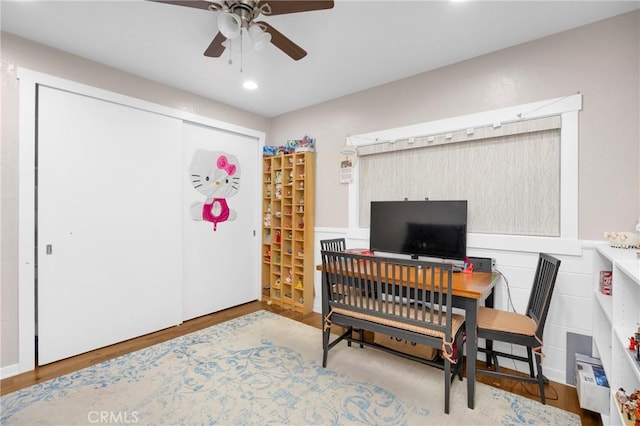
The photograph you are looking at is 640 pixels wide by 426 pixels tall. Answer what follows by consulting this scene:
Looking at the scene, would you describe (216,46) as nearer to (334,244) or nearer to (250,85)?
(250,85)

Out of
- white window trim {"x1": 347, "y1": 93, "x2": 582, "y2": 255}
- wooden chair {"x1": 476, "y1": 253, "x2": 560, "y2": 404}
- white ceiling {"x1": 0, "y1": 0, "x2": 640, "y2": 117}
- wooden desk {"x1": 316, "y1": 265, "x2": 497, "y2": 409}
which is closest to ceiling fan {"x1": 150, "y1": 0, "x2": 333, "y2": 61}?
white ceiling {"x1": 0, "y1": 0, "x2": 640, "y2": 117}

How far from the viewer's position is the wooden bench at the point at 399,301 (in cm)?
182

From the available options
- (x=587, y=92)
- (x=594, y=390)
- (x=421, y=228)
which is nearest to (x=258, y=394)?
(x=421, y=228)

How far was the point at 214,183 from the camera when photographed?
3.60 metres

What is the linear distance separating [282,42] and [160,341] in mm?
2848

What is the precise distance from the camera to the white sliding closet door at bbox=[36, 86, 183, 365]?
2418mm

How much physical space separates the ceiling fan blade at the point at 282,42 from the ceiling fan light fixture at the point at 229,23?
→ 0.16 m

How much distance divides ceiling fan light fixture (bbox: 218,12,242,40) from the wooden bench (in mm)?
1568

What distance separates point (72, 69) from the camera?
2539 millimetres

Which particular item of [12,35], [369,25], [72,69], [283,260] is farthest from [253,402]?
[12,35]

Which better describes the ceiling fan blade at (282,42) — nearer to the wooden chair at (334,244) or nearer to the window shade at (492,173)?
the window shade at (492,173)

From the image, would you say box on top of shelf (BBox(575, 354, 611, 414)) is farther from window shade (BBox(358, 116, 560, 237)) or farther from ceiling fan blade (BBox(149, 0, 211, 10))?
ceiling fan blade (BBox(149, 0, 211, 10))

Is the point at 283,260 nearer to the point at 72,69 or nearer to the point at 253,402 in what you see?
the point at 253,402

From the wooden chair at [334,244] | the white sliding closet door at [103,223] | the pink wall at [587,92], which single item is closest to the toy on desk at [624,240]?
the pink wall at [587,92]
